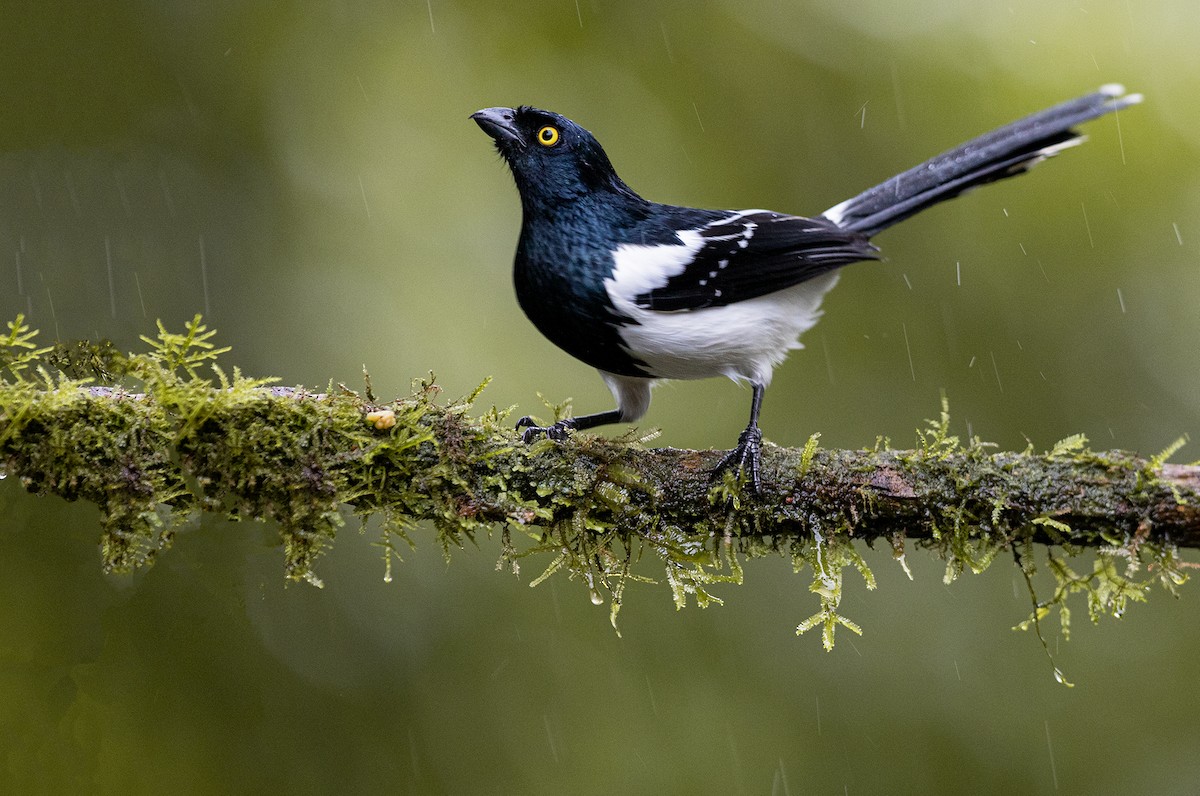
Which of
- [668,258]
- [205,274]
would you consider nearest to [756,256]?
[668,258]

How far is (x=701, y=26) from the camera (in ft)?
21.0

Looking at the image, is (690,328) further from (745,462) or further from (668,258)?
(745,462)

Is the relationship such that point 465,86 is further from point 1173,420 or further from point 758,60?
point 1173,420

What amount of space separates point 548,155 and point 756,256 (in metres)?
0.83

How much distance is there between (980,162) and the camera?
3.59m

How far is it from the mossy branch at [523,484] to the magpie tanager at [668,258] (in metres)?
0.45

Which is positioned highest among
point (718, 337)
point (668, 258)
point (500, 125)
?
point (500, 125)

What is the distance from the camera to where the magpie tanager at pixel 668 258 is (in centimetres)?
323

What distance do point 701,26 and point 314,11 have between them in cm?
245

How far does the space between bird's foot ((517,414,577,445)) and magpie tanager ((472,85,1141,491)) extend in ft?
0.05

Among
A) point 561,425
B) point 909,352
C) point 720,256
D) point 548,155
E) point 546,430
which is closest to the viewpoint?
point 546,430

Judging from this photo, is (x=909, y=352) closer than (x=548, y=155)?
No

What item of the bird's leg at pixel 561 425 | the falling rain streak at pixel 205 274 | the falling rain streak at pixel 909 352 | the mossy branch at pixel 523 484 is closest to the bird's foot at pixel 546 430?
the bird's leg at pixel 561 425

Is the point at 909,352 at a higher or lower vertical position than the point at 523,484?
higher
